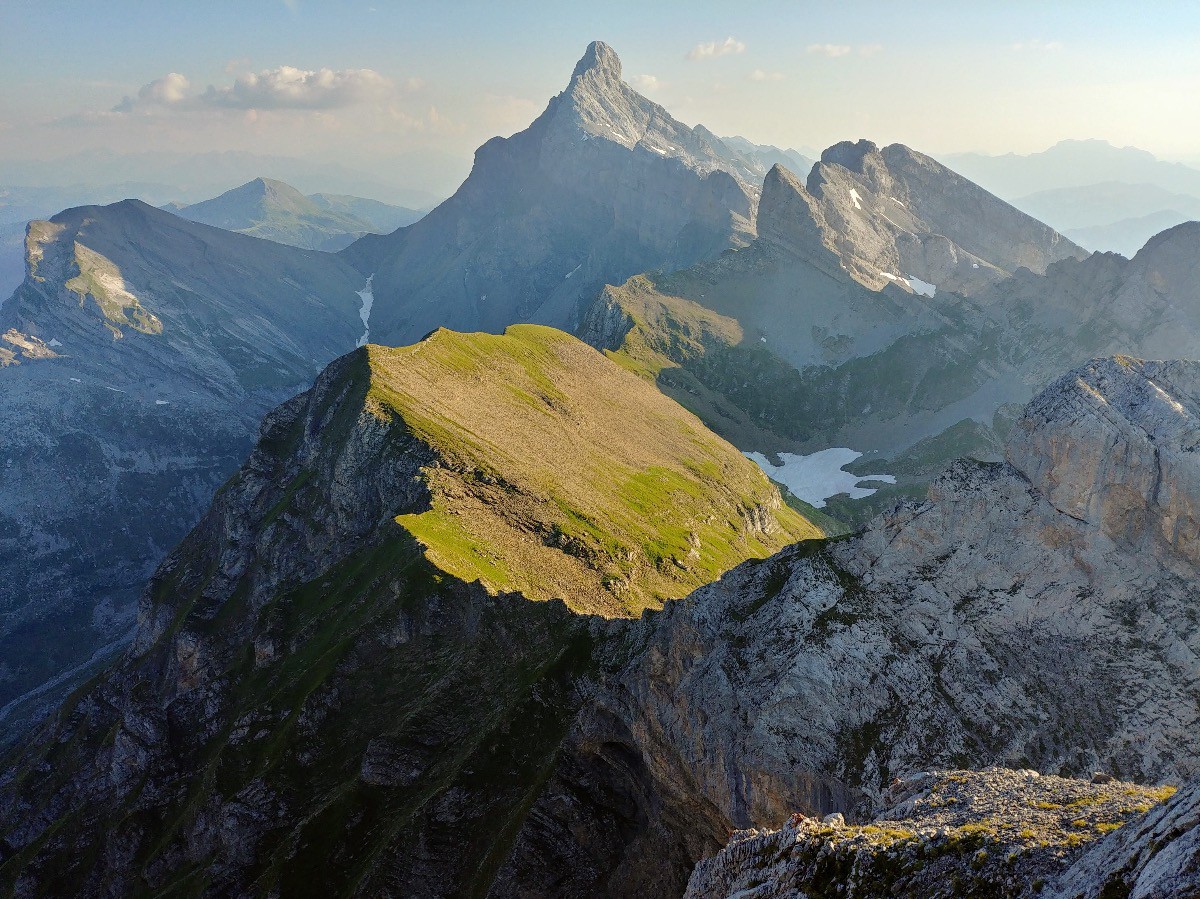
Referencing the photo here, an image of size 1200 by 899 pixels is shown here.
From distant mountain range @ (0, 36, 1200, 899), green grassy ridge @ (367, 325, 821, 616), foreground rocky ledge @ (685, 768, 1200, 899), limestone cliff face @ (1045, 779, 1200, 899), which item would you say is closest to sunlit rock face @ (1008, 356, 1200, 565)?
distant mountain range @ (0, 36, 1200, 899)

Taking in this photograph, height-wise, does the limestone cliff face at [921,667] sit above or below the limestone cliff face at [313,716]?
above

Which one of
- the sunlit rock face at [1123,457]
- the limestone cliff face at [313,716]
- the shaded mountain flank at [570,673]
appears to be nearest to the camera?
the shaded mountain flank at [570,673]

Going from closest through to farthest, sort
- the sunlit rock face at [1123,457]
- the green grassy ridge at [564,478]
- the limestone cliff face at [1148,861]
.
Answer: the limestone cliff face at [1148,861]
the sunlit rock face at [1123,457]
the green grassy ridge at [564,478]

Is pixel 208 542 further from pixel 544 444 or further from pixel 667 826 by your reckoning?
pixel 667 826

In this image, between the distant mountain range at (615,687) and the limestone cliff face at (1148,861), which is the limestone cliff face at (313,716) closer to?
the distant mountain range at (615,687)

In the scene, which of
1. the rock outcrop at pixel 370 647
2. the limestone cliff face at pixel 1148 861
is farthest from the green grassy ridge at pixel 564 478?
the limestone cliff face at pixel 1148 861

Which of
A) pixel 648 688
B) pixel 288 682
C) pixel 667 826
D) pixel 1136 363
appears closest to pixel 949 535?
pixel 1136 363

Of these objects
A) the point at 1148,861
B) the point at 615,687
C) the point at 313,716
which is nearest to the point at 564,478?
the point at 313,716

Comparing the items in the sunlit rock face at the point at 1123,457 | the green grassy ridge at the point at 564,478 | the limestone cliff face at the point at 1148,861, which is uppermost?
the sunlit rock face at the point at 1123,457

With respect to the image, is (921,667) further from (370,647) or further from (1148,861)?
(370,647)
